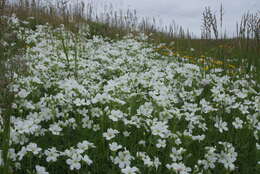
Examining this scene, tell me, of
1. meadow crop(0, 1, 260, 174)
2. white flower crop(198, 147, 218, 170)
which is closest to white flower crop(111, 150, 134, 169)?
meadow crop(0, 1, 260, 174)

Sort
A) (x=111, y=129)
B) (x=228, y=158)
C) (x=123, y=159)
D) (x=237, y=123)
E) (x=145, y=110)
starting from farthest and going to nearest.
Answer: (x=237, y=123)
(x=145, y=110)
(x=111, y=129)
(x=228, y=158)
(x=123, y=159)

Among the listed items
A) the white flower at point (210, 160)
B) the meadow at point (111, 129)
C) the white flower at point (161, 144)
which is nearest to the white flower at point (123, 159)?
the meadow at point (111, 129)

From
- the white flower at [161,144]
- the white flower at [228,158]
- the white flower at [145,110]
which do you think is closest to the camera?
the white flower at [228,158]

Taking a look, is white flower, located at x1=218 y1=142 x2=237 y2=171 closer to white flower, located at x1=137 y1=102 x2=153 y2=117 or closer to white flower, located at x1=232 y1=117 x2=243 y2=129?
white flower, located at x1=232 y1=117 x2=243 y2=129

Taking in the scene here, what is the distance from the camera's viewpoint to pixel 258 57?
5578mm

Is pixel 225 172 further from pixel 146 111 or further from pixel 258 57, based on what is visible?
pixel 258 57

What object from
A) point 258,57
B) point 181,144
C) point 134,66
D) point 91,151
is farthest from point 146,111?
point 258,57

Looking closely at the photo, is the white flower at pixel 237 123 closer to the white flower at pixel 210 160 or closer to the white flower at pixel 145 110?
the white flower at pixel 210 160

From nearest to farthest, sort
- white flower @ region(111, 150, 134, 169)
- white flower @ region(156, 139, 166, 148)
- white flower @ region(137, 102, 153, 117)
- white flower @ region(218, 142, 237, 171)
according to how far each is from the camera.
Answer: white flower @ region(111, 150, 134, 169) → white flower @ region(218, 142, 237, 171) → white flower @ region(156, 139, 166, 148) → white flower @ region(137, 102, 153, 117)

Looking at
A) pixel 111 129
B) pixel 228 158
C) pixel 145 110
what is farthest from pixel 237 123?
pixel 111 129

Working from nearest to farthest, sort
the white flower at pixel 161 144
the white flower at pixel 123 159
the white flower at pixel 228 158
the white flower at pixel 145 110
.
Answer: the white flower at pixel 123 159 → the white flower at pixel 228 158 → the white flower at pixel 161 144 → the white flower at pixel 145 110

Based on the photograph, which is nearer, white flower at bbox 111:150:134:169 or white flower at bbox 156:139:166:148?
white flower at bbox 111:150:134:169

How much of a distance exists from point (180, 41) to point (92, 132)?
8.32 m

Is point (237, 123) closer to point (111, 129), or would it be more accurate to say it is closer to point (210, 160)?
point (210, 160)
